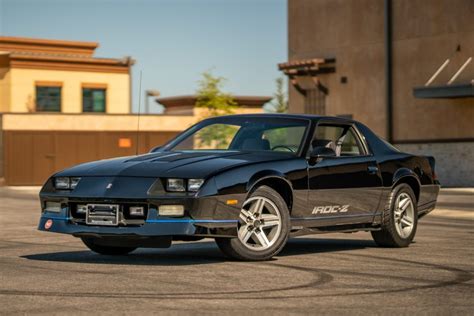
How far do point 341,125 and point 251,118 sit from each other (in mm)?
1072

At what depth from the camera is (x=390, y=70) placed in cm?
3906

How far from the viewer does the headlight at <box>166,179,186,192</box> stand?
9.71m

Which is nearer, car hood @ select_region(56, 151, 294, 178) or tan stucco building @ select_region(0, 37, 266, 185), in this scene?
car hood @ select_region(56, 151, 294, 178)

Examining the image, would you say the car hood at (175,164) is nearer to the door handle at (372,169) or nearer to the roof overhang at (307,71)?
the door handle at (372,169)

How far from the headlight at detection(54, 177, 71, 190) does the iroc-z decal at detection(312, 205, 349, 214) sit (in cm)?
249

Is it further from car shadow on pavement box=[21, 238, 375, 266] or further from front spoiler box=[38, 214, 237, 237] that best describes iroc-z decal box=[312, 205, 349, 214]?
front spoiler box=[38, 214, 237, 237]

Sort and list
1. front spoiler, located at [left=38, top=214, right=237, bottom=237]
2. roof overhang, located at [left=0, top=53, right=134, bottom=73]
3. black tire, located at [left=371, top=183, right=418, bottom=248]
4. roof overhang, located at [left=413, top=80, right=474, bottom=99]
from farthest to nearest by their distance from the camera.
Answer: roof overhang, located at [left=0, top=53, right=134, bottom=73] → roof overhang, located at [left=413, top=80, right=474, bottom=99] → black tire, located at [left=371, top=183, right=418, bottom=248] → front spoiler, located at [left=38, top=214, right=237, bottom=237]

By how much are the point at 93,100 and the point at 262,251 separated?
159 feet

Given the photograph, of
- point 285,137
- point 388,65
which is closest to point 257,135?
point 285,137

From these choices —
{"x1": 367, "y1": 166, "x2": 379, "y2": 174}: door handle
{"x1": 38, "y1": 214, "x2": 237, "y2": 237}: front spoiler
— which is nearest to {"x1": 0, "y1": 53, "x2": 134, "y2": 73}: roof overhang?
{"x1": 367, "y1": 166, "x2": 379, "y2": 174}: door handle

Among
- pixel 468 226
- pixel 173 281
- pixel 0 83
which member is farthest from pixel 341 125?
pixel 0 83

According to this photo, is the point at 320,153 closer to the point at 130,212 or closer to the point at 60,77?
the point at 130,212

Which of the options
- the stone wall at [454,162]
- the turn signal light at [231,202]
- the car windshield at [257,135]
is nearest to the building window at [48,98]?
the stone wall at [454,162]

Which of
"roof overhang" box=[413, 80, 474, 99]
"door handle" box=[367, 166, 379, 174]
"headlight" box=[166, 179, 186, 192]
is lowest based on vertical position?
"headlight" box=[166, 179, 186, 192]
